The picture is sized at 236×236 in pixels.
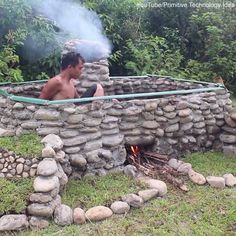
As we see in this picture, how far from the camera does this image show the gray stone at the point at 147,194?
4.04m

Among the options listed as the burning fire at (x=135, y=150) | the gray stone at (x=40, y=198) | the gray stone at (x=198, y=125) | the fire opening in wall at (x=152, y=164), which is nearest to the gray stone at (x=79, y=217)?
the gray stone at (x=40, y=198)

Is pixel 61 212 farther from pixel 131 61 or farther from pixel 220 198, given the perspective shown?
pixel 131 61

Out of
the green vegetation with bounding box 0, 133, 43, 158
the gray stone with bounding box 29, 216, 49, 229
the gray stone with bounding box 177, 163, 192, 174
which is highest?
the green vegetation with bounding box 0, 133, 43, 158

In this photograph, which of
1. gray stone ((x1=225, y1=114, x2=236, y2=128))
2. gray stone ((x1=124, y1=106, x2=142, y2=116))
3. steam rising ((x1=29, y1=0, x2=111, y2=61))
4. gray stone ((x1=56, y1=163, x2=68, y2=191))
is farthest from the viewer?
steam rising ((x1=29, y1=0, x2=111, y2=61))

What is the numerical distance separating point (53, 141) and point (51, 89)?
0.86 m

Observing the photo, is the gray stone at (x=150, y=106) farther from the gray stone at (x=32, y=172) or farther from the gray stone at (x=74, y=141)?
the gray stone at (x=32, y=172)

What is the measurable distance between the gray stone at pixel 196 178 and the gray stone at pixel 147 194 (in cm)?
67

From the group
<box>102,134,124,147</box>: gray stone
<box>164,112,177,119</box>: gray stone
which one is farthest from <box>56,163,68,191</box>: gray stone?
<box>164,112,177,119</box>: gray stone

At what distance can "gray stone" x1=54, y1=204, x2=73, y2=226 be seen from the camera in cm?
355

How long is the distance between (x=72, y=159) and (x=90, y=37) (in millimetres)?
3861

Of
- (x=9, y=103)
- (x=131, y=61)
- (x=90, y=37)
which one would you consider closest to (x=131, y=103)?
(x=9, y=103)

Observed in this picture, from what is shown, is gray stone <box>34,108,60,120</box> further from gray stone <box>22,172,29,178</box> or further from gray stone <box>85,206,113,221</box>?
gray stone <box>85,206,113,221</box>

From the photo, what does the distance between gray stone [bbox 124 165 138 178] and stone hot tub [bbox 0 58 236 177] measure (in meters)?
0.12

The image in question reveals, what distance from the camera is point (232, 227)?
3.73 meters
